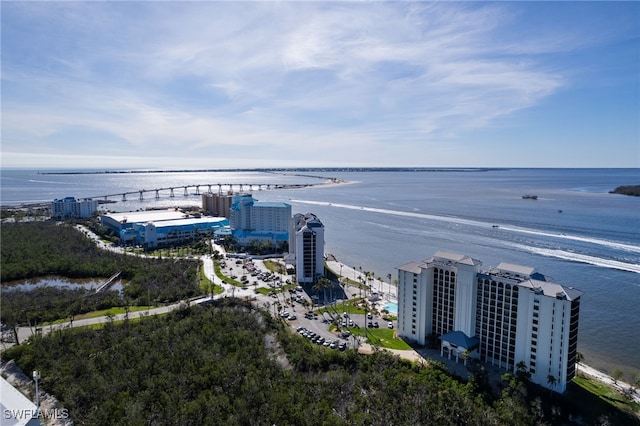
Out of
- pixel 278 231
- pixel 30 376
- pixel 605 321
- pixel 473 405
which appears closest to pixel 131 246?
pixel 278 231

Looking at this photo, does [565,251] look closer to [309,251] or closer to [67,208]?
[309,251]

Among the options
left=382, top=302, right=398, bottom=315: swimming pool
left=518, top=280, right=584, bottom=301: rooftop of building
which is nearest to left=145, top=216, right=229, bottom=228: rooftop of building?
left=382, top=302, right=398, bottom=315: swimming pool

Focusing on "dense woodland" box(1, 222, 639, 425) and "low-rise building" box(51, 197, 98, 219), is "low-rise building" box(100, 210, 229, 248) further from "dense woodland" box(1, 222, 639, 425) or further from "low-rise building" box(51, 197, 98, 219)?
"dense woodland" box(1, 222, 639, 425)

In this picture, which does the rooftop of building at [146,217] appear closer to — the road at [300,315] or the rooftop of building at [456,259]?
the road at [300,315]

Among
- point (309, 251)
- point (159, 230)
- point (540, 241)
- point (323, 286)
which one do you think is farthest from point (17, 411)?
point (540, 241)

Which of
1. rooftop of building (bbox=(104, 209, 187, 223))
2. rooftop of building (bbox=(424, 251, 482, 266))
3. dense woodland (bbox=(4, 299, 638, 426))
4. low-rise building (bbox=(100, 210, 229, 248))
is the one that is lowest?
dense woodland (bbox=(4, 299, 638, 426))

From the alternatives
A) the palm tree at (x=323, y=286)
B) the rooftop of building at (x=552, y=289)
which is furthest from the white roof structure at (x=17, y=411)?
the palm tree at (x=323, y=286)

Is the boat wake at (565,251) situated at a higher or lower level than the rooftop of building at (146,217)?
lower

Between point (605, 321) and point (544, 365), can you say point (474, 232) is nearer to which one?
point (605, 321)
